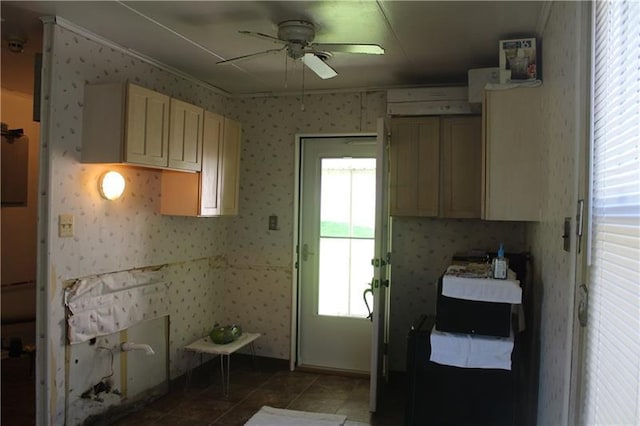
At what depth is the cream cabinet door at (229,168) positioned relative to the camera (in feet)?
12.4

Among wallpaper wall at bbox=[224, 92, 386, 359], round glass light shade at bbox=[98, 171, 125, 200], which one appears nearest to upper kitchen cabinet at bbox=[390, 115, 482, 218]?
wallpaper wall at bbox=[224, 92, 386, 359]

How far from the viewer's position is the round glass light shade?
9.91 feet

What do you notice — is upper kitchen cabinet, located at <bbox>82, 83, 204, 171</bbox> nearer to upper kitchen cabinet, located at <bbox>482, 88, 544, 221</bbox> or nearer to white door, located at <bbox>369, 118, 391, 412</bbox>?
white door, located at <bbox>369, 118, 391, 412</bbox>

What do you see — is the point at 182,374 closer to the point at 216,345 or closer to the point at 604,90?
the point at 216,345

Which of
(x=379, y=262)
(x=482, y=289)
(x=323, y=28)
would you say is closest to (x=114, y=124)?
(x=323, y=28)

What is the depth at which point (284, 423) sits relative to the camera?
3152 millimetres

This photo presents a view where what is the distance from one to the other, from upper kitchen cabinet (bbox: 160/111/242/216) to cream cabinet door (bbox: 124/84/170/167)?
41 cm

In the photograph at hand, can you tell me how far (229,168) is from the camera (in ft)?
12.7

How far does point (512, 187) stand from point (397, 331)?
187cm

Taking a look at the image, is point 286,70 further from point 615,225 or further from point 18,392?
point 18,392

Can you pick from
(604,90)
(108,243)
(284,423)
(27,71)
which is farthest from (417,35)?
(27,71)

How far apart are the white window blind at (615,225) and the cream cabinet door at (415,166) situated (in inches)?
81.9

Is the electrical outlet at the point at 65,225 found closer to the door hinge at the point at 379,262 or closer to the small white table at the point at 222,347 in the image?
the small white table at the point at 222,347

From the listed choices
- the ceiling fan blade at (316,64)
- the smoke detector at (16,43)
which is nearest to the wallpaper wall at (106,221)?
the smoke detector at (16,43)
